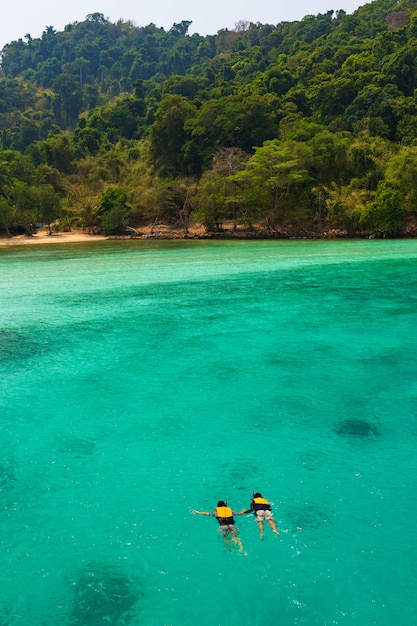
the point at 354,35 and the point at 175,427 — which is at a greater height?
the point at 354,35

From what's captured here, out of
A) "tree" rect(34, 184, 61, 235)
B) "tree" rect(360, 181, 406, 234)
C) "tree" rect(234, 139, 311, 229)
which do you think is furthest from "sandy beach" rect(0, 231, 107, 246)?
"tree" rect(360, 181, 406, 234)

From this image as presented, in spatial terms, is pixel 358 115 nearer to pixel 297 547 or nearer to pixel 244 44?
pixel 297 547

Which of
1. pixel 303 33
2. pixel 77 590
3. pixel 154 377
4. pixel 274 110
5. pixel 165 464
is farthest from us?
pixel 303 33

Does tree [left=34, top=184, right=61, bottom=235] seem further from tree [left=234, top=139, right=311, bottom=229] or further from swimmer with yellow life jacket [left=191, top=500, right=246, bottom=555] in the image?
swimmer with yellow life jacket [left=191, top=500, right=246, bottom=555]

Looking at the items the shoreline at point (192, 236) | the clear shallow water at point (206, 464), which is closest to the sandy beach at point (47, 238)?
the shoreline at point (192, 236)

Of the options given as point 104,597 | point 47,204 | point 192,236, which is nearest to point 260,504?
point 104,597

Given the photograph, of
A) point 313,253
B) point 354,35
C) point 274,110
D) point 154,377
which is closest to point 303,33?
point 354,35

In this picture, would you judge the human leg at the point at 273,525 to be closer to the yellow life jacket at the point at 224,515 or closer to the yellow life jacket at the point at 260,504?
the yellow life jacket at the point at 260,504
